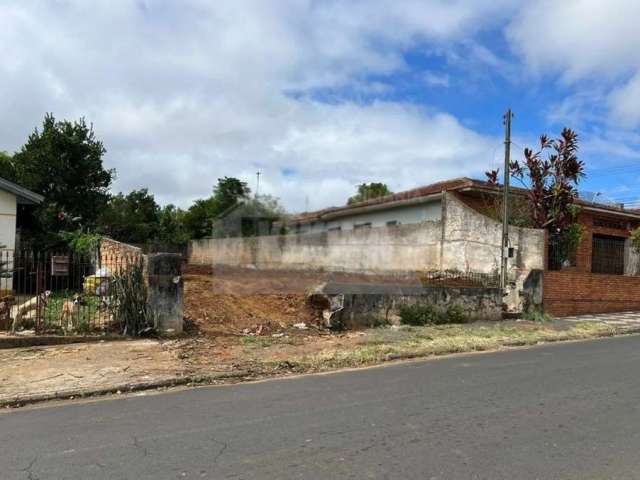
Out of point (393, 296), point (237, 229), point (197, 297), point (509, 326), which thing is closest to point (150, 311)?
point (197, 297)

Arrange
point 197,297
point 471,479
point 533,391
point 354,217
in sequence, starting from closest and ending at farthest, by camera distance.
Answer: point 471,479
point 533,391
point 197,297
point 354,217

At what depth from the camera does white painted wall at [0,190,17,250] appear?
1741 centimetres

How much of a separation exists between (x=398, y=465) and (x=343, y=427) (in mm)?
1090

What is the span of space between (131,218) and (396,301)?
19799 mm

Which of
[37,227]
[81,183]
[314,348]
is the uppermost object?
[81,183]

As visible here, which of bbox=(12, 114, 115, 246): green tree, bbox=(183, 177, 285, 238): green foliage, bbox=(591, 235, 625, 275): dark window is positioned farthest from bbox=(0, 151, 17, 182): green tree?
bbox=(591, 235, 625, 275): dark window

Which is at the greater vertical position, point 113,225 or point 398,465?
point 113,225

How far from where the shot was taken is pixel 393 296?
13.7m

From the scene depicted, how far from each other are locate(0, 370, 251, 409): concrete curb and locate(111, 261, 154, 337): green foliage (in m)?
3.08

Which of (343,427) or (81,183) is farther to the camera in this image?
(81,183)

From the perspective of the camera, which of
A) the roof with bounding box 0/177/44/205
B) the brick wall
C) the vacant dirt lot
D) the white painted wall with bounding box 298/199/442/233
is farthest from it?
the white painted wall with bounding box 298/199/442/233

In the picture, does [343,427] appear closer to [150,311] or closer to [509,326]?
[150,311]

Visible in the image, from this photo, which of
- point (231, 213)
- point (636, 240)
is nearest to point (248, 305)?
point (636, 240)

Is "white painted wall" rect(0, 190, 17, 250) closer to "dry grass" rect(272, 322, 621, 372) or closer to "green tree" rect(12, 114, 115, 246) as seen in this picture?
"green tree" rect(12, 114, 115, 246)
